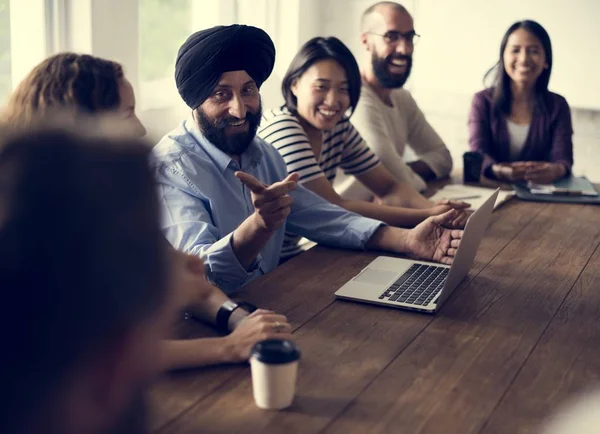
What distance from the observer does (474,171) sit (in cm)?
346

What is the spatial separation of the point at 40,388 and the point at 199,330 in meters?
1.09

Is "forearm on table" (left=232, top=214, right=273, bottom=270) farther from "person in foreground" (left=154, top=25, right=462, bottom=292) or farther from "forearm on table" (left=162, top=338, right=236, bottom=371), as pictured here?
"forearm on table" (left=162, top=338, right=236, bottom=371)

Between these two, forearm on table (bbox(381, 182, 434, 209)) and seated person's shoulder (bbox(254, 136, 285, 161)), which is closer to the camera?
seated person's shoulder (bbox(254, 136, 285, 161))

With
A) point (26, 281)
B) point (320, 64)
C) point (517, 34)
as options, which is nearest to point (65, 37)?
point (320, 64)

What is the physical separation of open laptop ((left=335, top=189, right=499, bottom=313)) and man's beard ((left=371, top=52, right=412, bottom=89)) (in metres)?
1.54

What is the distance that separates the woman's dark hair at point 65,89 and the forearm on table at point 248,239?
42cm

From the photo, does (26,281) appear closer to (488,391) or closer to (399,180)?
(488,391)

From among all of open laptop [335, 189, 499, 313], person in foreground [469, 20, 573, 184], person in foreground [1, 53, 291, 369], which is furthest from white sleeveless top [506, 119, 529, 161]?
person in foreground [1, 53, 291, 369]

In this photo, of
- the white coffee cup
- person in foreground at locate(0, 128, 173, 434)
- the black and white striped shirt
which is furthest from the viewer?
the black and white striped shirt

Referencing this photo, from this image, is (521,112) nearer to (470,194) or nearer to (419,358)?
(470,194)

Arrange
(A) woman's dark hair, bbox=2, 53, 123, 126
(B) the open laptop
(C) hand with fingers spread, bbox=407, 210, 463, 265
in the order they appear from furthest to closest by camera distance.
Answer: (C) hand with fingers spread, bbox=407, 210, 463, 265 → (B) the open laptop → (A) woman's dark hair, bbox=2, 53, 123, 126

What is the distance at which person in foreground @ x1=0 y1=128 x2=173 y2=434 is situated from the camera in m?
0.55

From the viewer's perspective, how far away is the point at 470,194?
320 centimetres

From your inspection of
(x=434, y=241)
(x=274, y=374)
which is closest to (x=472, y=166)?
(x=434, y=241)
